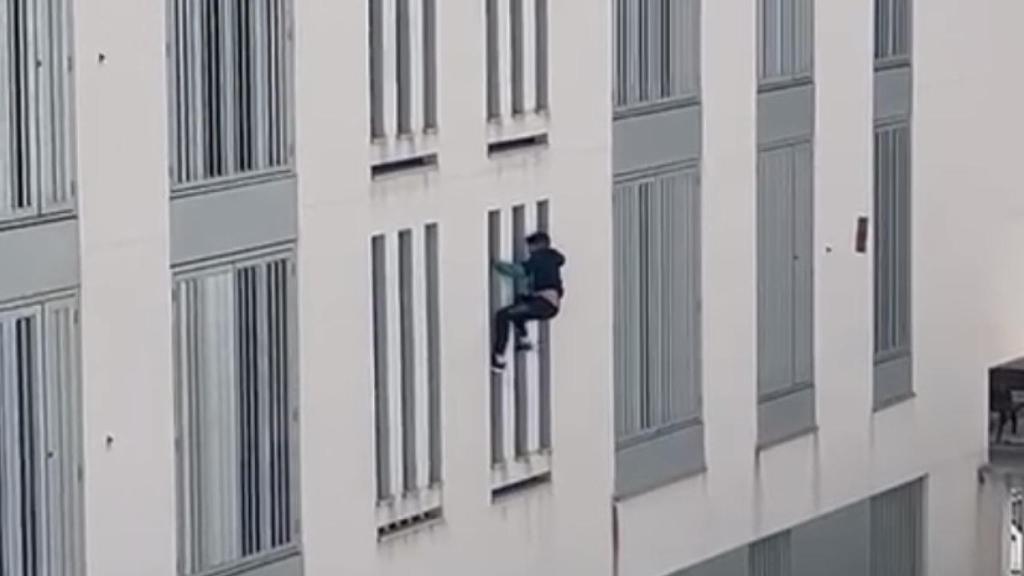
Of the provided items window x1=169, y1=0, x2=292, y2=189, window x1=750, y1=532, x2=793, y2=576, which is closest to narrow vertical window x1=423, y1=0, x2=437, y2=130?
window x1=169, y1=0, x2=292, y2=189

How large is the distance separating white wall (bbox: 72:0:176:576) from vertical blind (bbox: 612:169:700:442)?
4.97m

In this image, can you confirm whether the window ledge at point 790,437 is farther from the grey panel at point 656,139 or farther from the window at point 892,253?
the grey panel at point 656,139

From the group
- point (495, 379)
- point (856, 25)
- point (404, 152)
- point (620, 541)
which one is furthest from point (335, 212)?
point (856, 25)

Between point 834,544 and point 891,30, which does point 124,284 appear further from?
point 891,30

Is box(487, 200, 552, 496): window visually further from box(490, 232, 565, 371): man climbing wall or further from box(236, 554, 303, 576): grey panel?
box(236, 554, 303, 576): grey panel

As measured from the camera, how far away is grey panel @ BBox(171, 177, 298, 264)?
19.1 m

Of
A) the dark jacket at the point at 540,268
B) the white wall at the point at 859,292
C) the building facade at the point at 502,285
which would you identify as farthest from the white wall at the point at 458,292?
the white wall at the point at 859,292

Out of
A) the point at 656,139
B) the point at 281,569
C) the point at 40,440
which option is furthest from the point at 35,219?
the point at 656,139

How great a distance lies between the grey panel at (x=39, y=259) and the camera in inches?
707

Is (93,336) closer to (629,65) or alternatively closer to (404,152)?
(404,152)

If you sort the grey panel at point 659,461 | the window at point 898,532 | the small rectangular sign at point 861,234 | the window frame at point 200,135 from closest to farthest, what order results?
the window frame at point 200,135 → the grey panel at point 659,461 → the small rectangular sign at point 861,234 → the window at point 898,532

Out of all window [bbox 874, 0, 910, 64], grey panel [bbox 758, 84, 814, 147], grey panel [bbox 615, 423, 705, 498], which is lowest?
grey panel [bbox 615, 423, 705, 498]

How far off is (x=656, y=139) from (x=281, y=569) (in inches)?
185

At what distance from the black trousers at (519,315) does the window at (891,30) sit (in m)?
5.30
